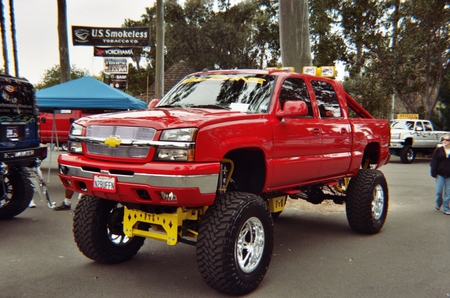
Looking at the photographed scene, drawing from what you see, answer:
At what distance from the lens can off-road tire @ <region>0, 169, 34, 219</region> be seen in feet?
26.8

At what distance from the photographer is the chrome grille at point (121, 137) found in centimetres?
462

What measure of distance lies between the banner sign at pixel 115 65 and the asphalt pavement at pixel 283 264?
54.5 feet

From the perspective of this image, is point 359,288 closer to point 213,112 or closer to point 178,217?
point 178,217

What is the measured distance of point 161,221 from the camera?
5.01m

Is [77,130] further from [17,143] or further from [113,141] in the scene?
[17,143]

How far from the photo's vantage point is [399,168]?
19297 mm

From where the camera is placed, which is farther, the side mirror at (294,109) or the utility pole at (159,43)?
the utility pole at (159,43)

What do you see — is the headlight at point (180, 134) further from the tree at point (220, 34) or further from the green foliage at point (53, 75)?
the green foliage at point (53, 75)

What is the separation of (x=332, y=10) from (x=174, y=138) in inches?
953

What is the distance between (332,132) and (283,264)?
1857 mm

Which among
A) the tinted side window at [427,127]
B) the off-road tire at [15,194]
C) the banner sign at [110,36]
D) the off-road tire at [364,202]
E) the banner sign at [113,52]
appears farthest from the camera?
the banner sign at [113,52]

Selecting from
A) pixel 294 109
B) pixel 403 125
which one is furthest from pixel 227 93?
pixel 403 125

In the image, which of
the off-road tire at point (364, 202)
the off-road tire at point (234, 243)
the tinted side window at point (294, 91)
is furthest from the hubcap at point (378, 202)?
the off-road tire at point (234, 243)

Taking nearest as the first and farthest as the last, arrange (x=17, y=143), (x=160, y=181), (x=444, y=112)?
(x=160, y=181) → (x=17, y=143) → (x=444, y=112)
